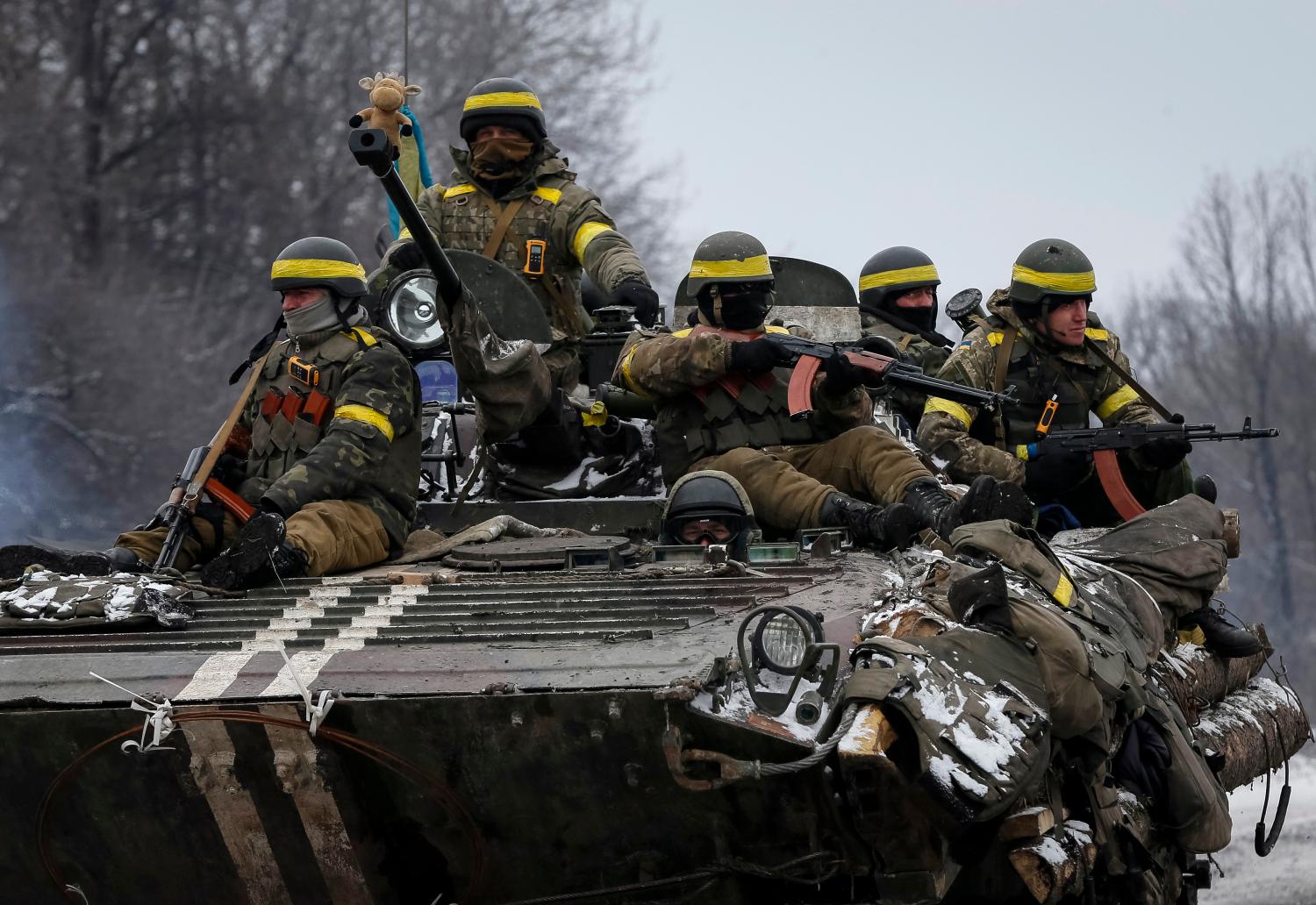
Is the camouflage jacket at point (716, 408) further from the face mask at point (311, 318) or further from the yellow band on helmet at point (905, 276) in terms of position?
the yellow band on helmet at point (905, 276)

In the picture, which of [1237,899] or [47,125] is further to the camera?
[47,125]

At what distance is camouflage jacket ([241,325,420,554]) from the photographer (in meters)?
7.98

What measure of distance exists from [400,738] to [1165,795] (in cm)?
253

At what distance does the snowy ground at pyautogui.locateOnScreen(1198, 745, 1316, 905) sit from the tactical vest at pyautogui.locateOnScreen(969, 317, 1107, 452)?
5.76 ft

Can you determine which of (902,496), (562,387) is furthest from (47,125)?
(902,496)

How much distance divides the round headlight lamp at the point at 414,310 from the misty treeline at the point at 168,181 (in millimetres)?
11815

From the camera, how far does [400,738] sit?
579 centimetres

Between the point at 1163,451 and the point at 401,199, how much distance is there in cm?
354

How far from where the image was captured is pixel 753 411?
870cm

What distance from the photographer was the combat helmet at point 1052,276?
9695 mm

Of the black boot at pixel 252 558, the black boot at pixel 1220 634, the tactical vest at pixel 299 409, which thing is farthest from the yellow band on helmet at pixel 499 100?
the black boot at pixel 1220 634

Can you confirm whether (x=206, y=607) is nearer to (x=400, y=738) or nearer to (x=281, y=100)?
(x=400, y=738)

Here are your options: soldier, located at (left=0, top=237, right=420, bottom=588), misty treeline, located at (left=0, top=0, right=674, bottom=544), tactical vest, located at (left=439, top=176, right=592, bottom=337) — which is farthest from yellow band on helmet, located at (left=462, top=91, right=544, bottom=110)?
misty treeline, located at (left=0, top=0, right=674, bottom=544)

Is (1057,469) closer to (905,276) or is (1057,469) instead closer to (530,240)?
(530,240)
